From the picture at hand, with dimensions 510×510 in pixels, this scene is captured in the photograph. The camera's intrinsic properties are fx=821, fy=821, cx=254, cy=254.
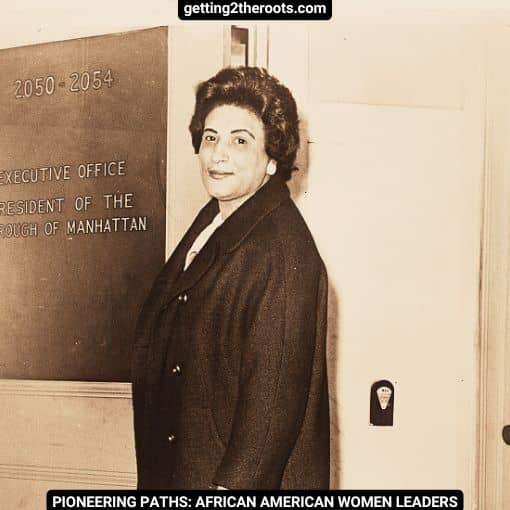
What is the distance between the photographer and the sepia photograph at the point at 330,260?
1747 mm

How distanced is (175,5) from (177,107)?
0.75 feet

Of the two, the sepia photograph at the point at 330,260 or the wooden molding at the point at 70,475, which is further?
the wooden molding at the point at 70,475

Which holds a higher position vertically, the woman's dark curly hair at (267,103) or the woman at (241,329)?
the woman's dark curly hair at (267,103)

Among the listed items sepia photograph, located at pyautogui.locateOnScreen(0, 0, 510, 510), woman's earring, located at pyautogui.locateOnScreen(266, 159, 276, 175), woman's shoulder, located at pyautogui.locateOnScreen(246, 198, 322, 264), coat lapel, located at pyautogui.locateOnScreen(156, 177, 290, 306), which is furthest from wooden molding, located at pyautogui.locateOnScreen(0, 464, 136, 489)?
woman's earring, located at pyautogui.locateOnScreen(266, 159, 276, 175)

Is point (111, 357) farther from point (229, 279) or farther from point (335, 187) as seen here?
point (335, 187)

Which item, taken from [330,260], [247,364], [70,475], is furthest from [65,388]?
[330,260]

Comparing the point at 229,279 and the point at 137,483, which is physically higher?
the point at 229,279

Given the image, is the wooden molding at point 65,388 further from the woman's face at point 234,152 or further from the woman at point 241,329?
the woman's face at point 234,152

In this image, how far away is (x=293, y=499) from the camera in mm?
1758

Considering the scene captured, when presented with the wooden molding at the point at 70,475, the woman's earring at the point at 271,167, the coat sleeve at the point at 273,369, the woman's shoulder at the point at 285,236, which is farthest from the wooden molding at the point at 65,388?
the woman's earring at the point at 271,167

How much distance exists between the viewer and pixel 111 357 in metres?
1.87

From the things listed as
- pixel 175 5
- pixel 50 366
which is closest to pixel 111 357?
pixel 50 366

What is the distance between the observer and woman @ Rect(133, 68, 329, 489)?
1726mm

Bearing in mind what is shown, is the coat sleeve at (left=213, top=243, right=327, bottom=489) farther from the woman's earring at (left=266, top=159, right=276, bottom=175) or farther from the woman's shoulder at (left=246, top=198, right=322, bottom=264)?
the woman's earring at (left=266, top=159, right=276, bottom=175)
